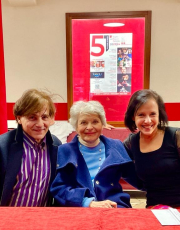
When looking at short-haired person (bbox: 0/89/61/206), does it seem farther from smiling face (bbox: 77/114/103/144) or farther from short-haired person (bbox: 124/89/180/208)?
short-haired person (bbox: 124/89/180/208)

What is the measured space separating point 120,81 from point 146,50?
0.65m

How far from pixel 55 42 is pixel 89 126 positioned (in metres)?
2.87

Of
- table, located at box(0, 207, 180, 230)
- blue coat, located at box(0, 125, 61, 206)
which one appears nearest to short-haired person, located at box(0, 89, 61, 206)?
blue coat, located at box(0, 125, 61, 206)

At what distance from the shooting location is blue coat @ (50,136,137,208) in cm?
143

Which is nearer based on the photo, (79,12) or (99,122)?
(99,122)

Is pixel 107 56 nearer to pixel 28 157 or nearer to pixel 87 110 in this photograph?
pixel 87 110

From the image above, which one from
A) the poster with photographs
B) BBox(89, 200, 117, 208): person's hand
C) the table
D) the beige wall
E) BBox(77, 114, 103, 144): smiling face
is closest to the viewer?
the table

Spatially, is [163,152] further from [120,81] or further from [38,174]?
[120,81]

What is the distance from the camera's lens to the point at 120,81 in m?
4.17

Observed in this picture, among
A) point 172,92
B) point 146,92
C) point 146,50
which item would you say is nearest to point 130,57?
point 146,50

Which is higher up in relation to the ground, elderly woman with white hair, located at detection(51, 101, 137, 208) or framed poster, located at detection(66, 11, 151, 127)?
framed poster, located at detection(66, 11, 151, 127)

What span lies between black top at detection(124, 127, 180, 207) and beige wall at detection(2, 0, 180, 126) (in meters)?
2.61

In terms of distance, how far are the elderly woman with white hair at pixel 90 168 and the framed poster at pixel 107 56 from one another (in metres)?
2.57

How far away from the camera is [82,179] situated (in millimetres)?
1521
